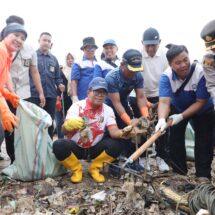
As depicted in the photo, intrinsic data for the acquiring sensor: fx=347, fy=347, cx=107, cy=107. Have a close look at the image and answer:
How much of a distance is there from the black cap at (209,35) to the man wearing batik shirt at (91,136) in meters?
1.36

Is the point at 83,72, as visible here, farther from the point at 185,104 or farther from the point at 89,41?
the point at 185,104

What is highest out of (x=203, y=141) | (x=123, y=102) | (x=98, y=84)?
(x=98, y=84)

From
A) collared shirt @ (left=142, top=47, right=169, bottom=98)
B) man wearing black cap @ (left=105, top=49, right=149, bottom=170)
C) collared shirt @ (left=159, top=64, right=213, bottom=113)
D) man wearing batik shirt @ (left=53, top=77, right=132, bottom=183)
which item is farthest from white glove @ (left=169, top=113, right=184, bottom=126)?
collared shirt @ (left=142, top=47, right=169, bottom=98)

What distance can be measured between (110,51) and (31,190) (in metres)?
2.31

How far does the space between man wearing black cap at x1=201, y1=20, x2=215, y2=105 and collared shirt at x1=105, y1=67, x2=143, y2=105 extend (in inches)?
44.4

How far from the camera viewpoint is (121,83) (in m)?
4.18

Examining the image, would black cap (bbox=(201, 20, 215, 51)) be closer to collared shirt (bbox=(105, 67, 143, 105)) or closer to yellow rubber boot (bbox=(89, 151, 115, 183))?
collared shirt (bbox=(105, 67, 143, 105))

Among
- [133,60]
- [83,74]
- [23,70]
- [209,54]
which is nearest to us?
[209,54]

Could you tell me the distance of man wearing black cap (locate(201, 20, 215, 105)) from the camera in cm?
289

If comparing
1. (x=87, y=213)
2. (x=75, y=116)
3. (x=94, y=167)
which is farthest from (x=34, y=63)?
(x=87, y=213)

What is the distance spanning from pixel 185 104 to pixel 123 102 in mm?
862

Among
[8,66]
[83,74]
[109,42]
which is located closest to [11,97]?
[8,66]

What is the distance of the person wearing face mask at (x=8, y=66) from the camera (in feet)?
11.3

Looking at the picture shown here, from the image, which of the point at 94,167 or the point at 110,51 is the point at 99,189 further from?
the point at 110,51
